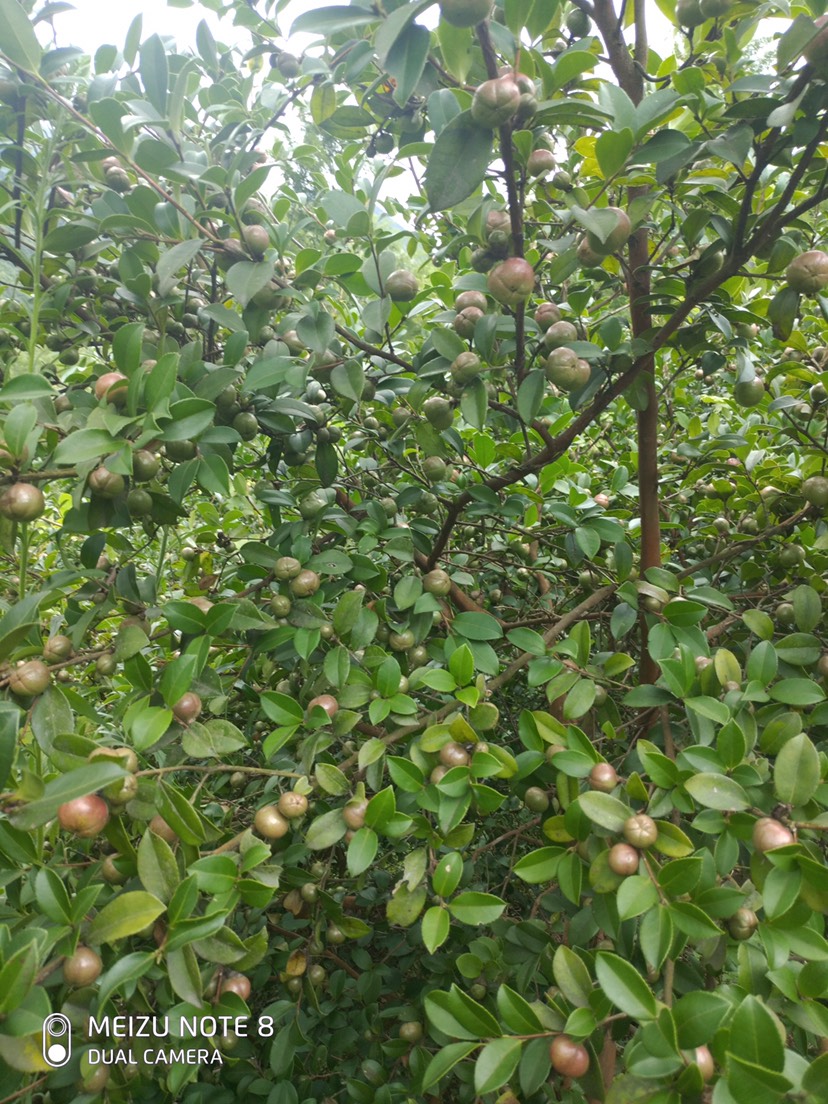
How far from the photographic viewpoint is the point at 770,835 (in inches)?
30.6

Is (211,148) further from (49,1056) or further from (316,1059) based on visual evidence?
(316,1059)

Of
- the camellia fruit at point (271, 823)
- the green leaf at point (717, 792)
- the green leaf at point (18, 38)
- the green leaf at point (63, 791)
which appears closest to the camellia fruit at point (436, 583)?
the camellia fruit at point (271, 823)

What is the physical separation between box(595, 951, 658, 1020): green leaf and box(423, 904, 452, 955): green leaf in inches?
9.0

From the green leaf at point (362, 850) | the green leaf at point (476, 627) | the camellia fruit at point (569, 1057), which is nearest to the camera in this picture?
the camellia fruit at point (569, 1057)

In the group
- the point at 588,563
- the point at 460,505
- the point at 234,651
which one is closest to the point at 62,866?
the point at 234,651

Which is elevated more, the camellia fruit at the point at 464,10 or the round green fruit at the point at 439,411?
the camellia fruit at the point at 464,10

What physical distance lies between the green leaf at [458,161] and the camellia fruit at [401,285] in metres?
0.44

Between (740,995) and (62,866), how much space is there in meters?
0.90

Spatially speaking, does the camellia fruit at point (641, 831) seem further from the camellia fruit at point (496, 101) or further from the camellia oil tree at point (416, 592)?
the camellia fruit at point (496, 101)

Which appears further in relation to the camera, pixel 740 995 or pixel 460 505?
pixel 460 505

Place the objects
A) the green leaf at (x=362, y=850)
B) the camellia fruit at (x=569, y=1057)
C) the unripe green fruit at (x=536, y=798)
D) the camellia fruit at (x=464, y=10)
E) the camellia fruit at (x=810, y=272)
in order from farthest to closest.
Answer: the unripe green fruit at (x=536, y=798)
the camellia fruit at (x=810, y=272)
the green leaf at (x=362, y=850)
the camellia fruit at (x=569, y=1057)
the camellia fruit at (x=464, y=10)

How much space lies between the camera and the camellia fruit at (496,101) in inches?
30.0

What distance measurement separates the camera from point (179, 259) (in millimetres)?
1052

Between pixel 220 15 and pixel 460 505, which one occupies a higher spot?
pixel 220 15
